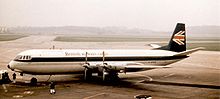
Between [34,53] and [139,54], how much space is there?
1230cm

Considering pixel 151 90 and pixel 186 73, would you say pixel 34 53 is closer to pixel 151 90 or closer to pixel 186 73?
pixel 151 90

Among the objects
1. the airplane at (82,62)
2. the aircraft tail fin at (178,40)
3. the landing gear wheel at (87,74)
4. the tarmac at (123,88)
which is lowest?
the tarmac at (123,88)

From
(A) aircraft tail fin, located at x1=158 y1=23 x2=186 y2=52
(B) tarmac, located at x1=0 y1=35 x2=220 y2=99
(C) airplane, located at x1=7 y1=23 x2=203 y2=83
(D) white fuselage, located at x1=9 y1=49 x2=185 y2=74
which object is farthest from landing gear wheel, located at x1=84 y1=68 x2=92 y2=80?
(A) aircraft tail fin, located at x1=158 y1=23 x2=186 y2=52

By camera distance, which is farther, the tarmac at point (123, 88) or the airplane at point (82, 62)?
the airplane at point (82, 62)

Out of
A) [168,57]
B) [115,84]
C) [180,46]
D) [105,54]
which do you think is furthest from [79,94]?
[180,46]

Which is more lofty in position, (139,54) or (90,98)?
(139,54)

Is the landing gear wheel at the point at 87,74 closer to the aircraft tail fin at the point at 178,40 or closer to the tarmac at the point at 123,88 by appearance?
the tarmac at the point at 123,88

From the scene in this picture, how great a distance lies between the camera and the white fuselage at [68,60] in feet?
95.2

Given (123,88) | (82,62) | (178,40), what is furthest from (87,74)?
(178,40)

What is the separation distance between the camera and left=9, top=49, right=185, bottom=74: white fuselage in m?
29.0

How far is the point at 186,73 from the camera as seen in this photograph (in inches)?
1551

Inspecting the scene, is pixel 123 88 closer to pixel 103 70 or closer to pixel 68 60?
pixel 103 70

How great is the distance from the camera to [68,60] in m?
30.5

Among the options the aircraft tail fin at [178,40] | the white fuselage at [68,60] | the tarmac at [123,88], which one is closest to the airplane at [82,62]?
the white fuselage at [68,60]
